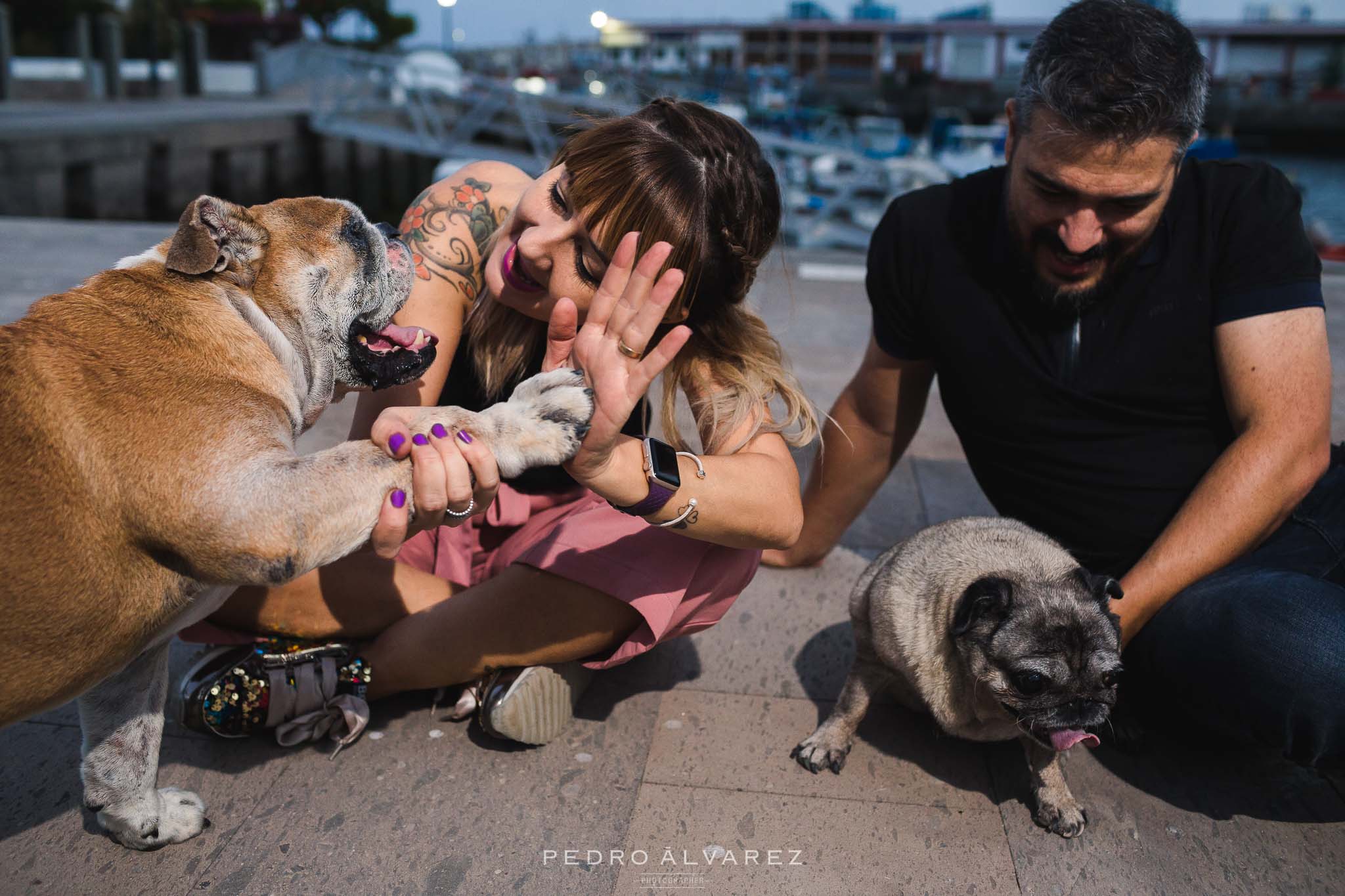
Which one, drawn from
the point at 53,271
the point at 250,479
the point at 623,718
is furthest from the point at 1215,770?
the point at 53,271

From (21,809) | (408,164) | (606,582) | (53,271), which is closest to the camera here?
(21,809)

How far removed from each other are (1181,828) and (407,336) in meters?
2.64

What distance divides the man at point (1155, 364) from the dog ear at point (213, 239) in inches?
81.8

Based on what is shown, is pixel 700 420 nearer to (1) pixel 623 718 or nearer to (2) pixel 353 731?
(1) pixel 623 718

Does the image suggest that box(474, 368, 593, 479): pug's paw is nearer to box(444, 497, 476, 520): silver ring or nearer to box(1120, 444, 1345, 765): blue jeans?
box(444, 497, 476, 520): silver ring

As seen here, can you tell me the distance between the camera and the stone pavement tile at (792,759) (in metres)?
2.88

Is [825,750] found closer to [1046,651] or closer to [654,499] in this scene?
[1046,651]

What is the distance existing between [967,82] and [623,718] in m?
81.3

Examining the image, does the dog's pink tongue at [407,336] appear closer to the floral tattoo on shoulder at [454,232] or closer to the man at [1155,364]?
the floral tattoo on shoulder at [454,232]

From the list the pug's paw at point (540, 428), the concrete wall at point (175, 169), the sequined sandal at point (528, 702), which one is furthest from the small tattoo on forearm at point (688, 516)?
the concrete wall at point (175, 169)

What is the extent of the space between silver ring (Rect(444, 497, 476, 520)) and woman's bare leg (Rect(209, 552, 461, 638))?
2.55 feet

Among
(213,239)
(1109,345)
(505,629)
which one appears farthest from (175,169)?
(1109,345)

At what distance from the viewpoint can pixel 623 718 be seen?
3168 millimetres

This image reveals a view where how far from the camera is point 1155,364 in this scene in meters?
3.12
